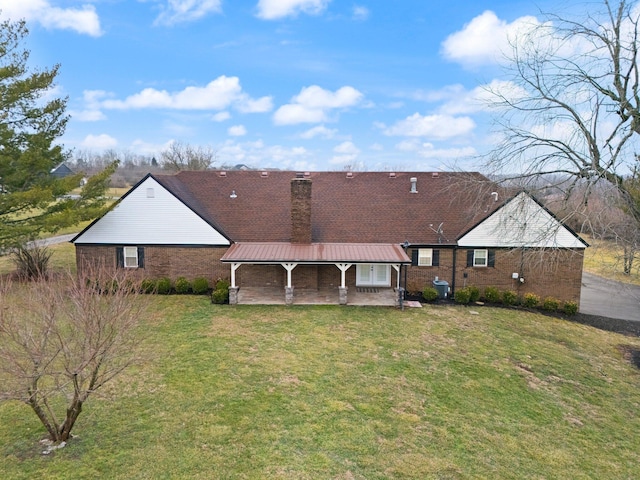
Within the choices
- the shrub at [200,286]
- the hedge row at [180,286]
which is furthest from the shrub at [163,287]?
the shrub at [200,286]

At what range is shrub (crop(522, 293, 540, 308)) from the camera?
20562mm

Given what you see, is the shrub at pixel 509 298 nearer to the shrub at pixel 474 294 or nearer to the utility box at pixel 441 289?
the shrub at pixel 474 294

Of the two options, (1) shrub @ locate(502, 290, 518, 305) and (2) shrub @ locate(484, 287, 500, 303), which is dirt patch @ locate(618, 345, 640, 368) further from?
Result: (2) shrub @ locate(484, 287, 500, 303)

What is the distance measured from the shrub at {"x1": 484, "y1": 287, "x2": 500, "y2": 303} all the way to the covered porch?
455 cm

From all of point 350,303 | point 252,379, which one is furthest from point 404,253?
point 252,379

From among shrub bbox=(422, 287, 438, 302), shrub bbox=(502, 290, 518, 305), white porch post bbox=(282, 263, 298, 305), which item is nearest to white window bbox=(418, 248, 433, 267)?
shrub bbox=(422, 287, 438, 302)

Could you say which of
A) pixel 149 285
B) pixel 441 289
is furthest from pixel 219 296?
pixel 441 289

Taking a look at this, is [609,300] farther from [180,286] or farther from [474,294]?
[180,286]

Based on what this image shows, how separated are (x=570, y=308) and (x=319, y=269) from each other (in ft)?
41.7

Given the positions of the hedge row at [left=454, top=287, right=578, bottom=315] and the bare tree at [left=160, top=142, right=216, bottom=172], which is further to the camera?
the bare tree at [left=160, top=142, right=216, bottom=172]

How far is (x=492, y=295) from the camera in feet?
68.2

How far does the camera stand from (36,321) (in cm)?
858

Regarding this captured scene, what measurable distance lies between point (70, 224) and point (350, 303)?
1372cm

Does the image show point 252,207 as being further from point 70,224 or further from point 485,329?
point 485,329
